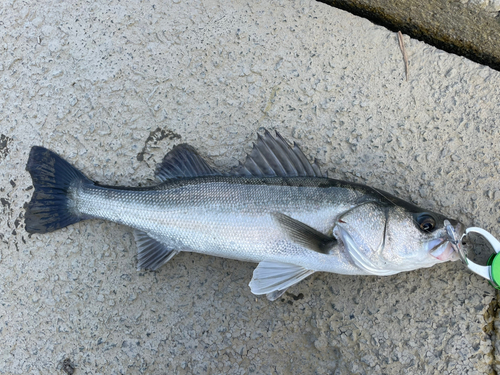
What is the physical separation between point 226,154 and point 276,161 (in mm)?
452

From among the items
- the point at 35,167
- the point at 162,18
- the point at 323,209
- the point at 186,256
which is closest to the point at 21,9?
the point at 162,18

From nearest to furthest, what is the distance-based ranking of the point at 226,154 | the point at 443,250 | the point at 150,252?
the point at 443,250 → the point at 150,252 → the point at 226,154

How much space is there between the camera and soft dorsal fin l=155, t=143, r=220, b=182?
231 cm

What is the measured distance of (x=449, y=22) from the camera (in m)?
2.68

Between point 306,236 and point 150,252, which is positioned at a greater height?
point 306,236

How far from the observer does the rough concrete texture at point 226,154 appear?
2.32 metres

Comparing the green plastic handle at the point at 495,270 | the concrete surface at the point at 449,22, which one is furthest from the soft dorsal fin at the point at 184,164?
the green plastic handle at the point at 495,270

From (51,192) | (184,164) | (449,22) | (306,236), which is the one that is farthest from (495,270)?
(51,192)

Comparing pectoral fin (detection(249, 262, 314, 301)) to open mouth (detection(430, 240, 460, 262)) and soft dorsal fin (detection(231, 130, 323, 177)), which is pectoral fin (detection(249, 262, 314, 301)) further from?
open mouth (detection(430, 240, 460, 262))

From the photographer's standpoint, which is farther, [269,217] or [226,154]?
[226,154]

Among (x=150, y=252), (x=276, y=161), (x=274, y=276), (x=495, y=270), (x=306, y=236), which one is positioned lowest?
(x=150, y=252)

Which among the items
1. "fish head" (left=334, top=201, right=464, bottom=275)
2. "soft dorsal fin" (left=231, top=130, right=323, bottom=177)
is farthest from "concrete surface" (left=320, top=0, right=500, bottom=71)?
"fish head" (left=334, top=201, right=464, bottom=275)

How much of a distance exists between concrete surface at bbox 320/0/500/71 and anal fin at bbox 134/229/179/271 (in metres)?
2.18

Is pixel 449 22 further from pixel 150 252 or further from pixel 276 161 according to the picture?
pixel 150 252
